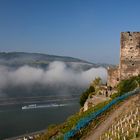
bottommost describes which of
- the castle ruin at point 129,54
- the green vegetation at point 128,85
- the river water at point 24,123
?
the river water at point 24,123

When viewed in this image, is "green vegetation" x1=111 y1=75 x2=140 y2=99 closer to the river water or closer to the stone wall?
the stone wall

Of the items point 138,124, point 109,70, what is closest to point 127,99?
point 138,124

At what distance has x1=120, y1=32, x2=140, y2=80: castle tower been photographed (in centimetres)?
6525

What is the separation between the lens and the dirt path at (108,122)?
1489 inches

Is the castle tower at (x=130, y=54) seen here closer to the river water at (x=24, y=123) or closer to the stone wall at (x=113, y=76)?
the stone wall at (x=113, y=76)

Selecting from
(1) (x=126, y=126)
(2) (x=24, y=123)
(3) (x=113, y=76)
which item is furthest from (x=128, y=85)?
(2) (x=24, y=123)

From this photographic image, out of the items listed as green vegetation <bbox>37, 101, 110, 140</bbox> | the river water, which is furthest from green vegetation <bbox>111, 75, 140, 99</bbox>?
the river water

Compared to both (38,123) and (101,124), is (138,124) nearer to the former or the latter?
(101,124)

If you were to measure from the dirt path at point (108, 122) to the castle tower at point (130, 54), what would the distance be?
16710 mm

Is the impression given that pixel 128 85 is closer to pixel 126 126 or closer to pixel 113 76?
pixel 113 76

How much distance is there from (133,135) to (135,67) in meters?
34.8

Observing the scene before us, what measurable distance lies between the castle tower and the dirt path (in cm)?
1671

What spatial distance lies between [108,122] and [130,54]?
2639 centimetres

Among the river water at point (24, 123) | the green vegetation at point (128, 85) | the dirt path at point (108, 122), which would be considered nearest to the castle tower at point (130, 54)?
the green vegetation at point (128, 85)
